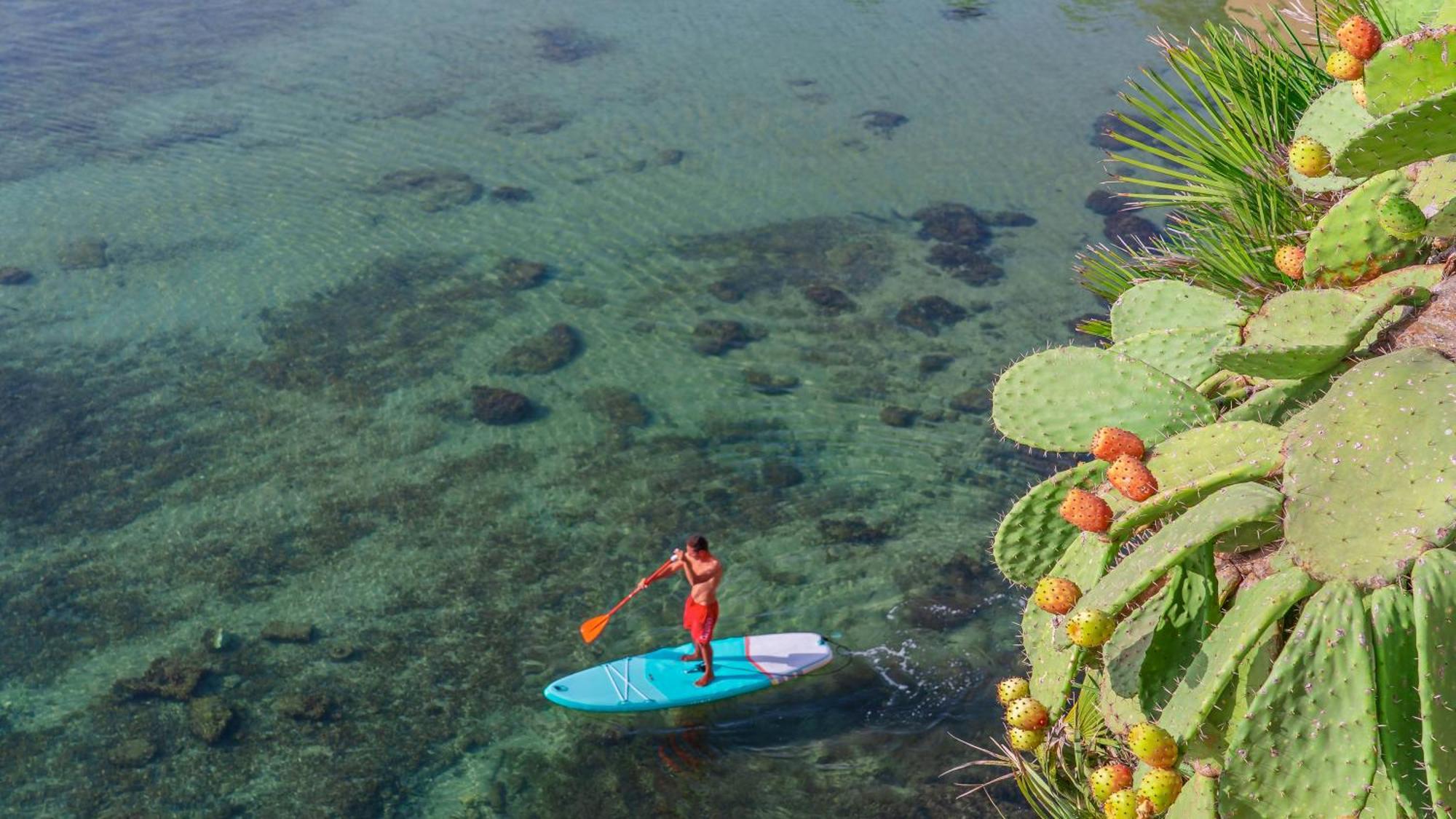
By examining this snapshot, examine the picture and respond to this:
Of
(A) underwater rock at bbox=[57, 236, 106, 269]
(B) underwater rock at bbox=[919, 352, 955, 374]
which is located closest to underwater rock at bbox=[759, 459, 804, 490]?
(B) underwater rock at bbox=[919, 352, 955, 374]

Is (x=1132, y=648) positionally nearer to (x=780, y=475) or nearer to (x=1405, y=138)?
(x=1405, y=138)

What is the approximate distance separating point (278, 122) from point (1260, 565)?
1964 cm

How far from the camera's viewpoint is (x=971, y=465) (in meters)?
13.0

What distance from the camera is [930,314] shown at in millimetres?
15758

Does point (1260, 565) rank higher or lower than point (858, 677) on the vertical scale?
higher

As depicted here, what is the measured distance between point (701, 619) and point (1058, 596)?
5563 mm

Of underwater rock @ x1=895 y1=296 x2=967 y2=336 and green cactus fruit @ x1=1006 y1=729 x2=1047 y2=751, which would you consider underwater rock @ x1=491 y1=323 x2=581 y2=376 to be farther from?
green cactus fruit @ x1=1006 y1=729 x2=1047 y2=751

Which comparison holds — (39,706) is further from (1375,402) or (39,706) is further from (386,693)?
(1375,402)

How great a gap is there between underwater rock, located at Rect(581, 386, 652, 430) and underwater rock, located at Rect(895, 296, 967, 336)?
385 cm

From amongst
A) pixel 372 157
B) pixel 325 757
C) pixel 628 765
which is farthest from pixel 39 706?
pixel 372 157

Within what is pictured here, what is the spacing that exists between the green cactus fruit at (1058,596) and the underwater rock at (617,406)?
926 cm

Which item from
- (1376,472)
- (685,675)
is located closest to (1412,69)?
(1376,472)

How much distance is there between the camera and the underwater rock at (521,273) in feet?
53.3

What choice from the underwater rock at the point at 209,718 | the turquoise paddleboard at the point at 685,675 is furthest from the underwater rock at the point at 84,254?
the turquoise paddleboard at the point at 685,675
